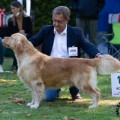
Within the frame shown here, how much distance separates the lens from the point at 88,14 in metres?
12.3

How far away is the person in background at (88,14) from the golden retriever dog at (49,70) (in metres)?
5.69

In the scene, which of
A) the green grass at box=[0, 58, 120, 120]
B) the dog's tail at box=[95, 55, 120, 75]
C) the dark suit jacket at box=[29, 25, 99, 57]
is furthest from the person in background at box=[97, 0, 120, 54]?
the dog's tail at box=[95, 55, 120, 75]

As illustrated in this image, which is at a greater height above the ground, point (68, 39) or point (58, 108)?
point (68, 39)

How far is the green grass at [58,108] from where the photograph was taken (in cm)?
608

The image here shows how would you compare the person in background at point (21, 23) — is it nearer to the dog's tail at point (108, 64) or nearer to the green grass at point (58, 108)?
the green grass at point (58, 108)

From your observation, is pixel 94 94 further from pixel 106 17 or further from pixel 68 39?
pixel 106 17

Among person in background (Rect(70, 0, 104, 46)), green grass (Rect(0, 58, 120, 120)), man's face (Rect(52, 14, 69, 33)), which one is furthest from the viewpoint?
person in background (Rect(70, 0, 104, 46))

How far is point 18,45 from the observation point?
6.61m

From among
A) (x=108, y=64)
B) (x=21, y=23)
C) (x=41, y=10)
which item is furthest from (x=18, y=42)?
(x=41, y=10)

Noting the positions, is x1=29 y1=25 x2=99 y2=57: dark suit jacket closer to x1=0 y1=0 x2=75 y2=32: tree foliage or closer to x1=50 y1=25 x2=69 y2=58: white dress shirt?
x1=50 y1=25 x2=69 y2=58: white dress shirt

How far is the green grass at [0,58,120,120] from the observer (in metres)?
6.08

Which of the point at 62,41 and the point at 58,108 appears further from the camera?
the point at 62,41

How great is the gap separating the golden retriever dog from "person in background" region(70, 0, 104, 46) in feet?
18.7

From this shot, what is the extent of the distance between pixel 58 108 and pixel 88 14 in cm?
594
